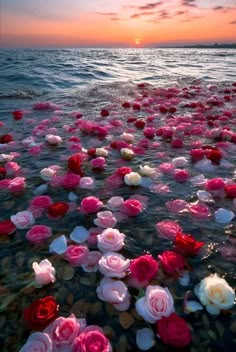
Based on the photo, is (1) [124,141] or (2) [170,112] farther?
(2) [170,112]

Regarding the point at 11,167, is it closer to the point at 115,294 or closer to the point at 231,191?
the point at 115,294

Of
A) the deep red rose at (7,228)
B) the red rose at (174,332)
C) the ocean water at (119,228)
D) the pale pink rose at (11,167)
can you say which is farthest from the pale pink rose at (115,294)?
the pale pink rose at (11,167)

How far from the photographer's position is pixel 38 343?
8.77ft

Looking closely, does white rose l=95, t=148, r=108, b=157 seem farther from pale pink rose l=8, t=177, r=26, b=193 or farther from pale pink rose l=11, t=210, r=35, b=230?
pale pink rose l=11, t=210, r=35, b=230

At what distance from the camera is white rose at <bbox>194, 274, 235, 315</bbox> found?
10.0 ft

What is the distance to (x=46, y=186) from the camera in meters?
5.82

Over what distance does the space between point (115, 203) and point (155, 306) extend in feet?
7.85

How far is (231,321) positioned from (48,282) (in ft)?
7.30

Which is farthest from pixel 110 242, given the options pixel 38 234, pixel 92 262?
pixel 38 234

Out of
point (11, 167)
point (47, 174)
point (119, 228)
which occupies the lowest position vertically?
point (119, 228)

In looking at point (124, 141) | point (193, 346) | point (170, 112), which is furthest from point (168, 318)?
point (170, 112)

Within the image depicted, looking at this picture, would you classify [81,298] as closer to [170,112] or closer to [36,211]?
[36,211]

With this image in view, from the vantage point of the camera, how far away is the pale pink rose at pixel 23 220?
4.54 meters

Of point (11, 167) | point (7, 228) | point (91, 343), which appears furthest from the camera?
point (11, 167)
